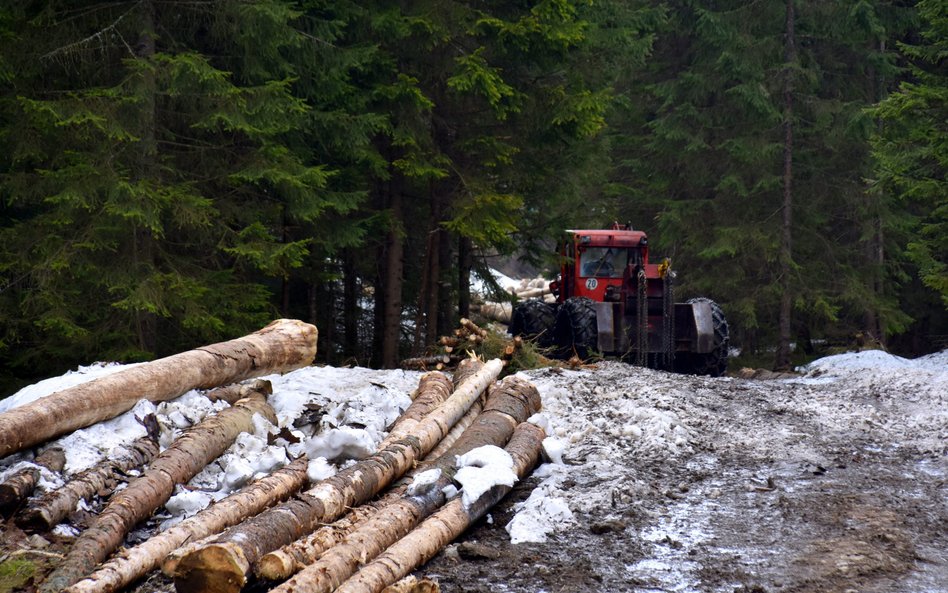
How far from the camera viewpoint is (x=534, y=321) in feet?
56.1

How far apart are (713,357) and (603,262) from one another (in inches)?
107

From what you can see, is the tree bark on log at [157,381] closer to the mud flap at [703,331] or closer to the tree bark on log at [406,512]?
the tree bark on log at [406,512]

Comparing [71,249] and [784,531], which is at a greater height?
[71,249]

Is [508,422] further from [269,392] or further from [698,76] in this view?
[698,76]

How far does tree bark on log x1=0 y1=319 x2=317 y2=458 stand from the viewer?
7.11 meters

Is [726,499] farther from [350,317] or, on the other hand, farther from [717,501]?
[350,317]

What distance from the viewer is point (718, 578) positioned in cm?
566

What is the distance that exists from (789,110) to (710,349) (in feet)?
31.6

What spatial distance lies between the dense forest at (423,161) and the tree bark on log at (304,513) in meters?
5.29

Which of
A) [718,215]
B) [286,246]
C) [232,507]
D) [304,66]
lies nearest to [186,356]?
[232,507]

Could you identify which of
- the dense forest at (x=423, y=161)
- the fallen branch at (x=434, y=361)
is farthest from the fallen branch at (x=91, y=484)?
the fallen branch at (x=434, y=361)

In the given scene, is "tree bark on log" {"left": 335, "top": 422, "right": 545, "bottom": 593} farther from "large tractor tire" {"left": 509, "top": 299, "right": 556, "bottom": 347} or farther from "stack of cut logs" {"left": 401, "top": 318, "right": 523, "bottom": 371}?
"large tractor tire" {"left": 509, "top": 299, "right": 556, "bottom": 347}


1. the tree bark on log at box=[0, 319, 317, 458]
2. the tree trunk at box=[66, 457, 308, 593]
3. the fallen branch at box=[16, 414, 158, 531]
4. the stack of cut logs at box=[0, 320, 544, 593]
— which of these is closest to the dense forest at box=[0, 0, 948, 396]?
the tree bark on log at box=[0, 319, 317, 458]

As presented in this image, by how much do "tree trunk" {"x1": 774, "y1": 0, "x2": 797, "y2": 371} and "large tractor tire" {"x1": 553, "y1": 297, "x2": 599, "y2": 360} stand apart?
8360 mm
